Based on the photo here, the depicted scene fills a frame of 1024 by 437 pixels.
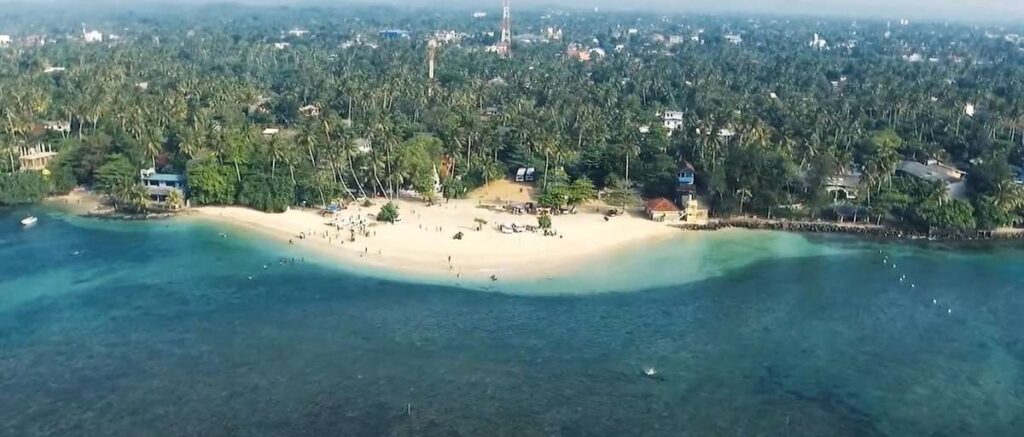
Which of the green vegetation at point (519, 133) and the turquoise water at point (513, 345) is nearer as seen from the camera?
the turquoise water at point (513, 345)

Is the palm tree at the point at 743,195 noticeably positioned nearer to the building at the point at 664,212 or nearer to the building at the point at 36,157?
the building at the point at 664,212

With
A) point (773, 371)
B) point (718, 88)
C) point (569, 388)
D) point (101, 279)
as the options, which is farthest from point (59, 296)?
point (718, 88)

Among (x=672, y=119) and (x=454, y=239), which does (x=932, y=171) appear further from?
(x=454, y=239)

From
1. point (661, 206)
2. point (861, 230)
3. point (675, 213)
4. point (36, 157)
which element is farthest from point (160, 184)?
point (861, 230)

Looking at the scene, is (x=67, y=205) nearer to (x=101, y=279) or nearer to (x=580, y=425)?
(x=101, y=279)

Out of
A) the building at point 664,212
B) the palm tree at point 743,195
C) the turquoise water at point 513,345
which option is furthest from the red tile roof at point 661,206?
the turquoise water at point 513,345
